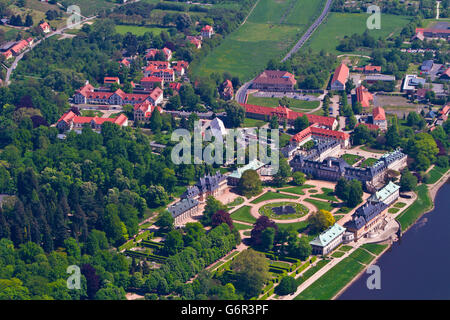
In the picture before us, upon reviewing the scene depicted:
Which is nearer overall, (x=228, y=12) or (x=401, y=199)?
(x=401, y=199)

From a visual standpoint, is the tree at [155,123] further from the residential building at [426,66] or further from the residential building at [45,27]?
the residential building at [45,27]

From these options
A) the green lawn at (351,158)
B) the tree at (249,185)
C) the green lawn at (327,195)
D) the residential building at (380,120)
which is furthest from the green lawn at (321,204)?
the residential building at (380,120)

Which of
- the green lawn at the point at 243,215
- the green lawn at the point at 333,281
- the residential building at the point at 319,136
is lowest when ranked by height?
the green lawn at the point at 333,281

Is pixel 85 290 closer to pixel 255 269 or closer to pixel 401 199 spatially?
pixel 255 269

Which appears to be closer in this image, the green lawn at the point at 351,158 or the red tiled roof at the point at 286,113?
the green lawn at the point at 351,158

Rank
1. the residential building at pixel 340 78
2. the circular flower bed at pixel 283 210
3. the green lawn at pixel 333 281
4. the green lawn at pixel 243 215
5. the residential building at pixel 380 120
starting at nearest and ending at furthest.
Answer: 1. the green lawn at pixel 333 281
2. the green lawn at pixel 243 215
3. the circular flower bed at pixel 283 210
4. the residential building at pixel 380 120
5. the residential building at pixel 340 78

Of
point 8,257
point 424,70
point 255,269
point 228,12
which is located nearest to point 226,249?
point 255,269
